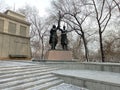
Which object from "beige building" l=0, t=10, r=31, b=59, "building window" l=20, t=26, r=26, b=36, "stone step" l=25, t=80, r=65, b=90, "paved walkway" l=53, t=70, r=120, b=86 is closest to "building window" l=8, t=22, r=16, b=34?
"beige building" l=0, t=10, r=31, b=59

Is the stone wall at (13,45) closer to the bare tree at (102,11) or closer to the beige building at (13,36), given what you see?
the beige building at (13,36)

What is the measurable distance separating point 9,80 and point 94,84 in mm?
3307

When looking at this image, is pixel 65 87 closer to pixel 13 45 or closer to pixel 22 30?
pixel 13 45

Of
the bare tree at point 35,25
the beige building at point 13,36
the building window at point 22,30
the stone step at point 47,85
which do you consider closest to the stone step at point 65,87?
the stone step at point 47,85

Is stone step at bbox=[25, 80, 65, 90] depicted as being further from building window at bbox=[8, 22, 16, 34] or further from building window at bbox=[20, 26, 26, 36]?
building window at bbox=[20, 26, 26, 36]

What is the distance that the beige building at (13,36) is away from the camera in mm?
18750

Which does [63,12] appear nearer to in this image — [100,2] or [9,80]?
[100,2]

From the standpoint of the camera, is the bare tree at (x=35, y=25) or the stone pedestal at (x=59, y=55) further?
the bare tree at (x=35, y=25)

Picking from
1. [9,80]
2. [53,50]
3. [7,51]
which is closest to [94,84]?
[9,80]

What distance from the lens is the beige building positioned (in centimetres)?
1875

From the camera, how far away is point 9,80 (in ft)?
18.8

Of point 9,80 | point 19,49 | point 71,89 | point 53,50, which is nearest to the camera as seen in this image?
point 9,80

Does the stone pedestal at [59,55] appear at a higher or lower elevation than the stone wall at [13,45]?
lower

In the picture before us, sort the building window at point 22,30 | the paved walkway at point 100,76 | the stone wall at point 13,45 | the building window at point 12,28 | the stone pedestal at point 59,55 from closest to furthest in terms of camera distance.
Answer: the paved walkway at point 100,76, the stone pedestal at point 59,55, the stone wall at point 13,45, the building window at point 12,28, the building window at point 22,30
